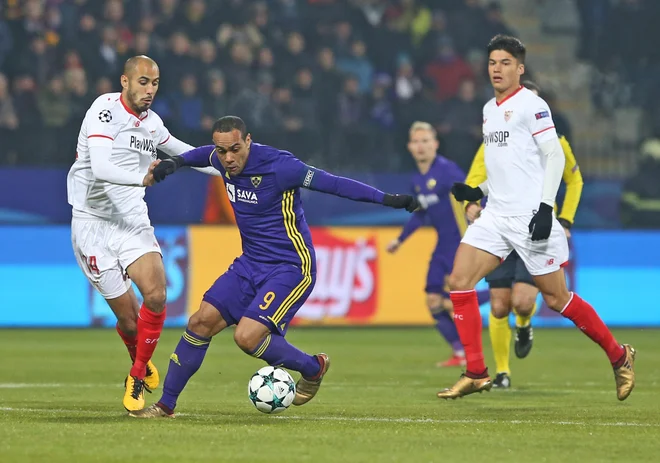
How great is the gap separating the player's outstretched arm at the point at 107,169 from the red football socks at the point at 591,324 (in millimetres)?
2963

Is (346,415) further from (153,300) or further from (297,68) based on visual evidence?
(297,68)

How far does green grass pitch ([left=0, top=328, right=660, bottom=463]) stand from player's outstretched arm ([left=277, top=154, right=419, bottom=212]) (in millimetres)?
1275

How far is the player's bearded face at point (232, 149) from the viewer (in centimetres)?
759

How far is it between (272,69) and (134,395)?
1179 cm

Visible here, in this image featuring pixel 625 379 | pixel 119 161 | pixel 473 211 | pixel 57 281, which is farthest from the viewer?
pixel 57 281

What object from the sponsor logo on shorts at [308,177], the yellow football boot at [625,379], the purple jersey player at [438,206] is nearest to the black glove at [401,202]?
the sponsor logo on shorts at [308,177]

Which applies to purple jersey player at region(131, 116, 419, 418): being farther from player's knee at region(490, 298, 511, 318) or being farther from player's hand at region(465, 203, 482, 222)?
player's knee at region(490, 298, 511, 318)

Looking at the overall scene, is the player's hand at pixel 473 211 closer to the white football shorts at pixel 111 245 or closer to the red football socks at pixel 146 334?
the white football shorts at pixel 111 245

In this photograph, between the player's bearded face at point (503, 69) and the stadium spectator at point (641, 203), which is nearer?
the player's bearded face at point (503, 69)

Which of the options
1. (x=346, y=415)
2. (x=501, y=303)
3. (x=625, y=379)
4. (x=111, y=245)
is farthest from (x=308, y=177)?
(x=501, y=303)

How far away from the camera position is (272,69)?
1916 cm

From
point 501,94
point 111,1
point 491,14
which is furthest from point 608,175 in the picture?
point 501,94

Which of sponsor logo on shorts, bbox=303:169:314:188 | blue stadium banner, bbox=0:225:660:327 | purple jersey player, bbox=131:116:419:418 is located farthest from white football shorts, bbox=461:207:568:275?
blue stadium banner, bbox=0:225:660:327

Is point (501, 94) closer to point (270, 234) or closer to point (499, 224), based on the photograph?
point (499, 224)
